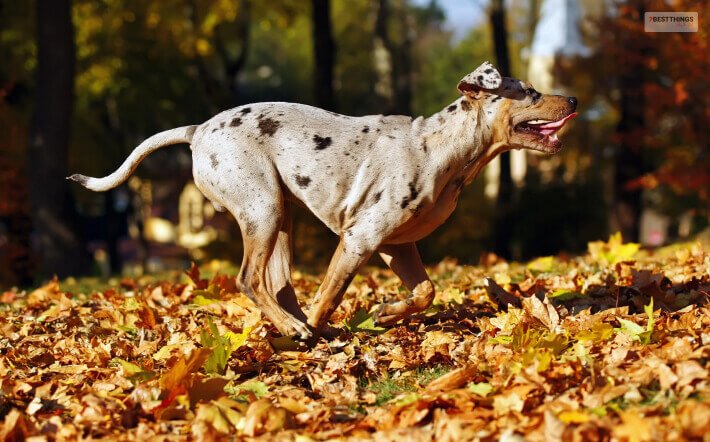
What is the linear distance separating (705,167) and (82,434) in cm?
1617

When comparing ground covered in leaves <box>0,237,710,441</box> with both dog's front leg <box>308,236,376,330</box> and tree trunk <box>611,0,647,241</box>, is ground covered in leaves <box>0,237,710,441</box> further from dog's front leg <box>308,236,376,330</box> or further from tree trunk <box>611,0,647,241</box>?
tree trunk <box>611,0,647,241</box>

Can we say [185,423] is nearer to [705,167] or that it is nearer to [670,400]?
[670,400]

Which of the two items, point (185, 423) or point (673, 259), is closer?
point (185, 423)

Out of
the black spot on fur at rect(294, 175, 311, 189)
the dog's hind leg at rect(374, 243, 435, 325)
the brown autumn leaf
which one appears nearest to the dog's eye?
the dog's hind leg at rect(374, 243, 435, 325)

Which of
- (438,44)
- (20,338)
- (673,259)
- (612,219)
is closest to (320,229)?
(612,219)

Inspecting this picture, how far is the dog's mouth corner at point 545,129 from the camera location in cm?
568

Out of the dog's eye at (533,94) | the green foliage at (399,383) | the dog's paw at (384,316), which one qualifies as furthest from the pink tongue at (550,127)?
the green foliage at (399,383)

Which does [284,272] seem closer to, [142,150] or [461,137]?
[142,150]

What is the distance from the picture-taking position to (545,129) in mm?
5727

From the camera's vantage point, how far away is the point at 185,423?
178 inches

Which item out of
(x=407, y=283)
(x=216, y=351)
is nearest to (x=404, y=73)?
(x=407, y=283)

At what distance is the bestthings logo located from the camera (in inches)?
622

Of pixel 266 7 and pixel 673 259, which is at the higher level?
pixel 266 7

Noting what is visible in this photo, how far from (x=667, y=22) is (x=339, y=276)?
494 inches
